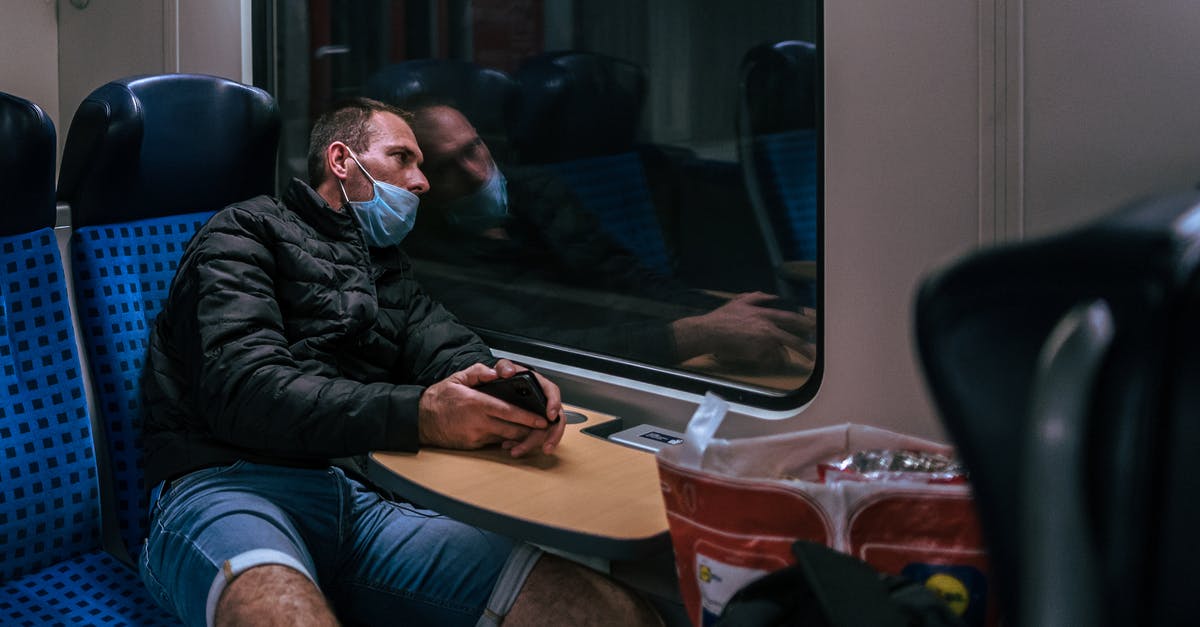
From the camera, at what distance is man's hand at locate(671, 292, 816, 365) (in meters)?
1.85

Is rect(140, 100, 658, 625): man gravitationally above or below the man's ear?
below

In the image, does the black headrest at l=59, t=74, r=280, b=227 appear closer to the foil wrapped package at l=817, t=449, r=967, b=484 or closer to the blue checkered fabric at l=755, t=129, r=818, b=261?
the blue checkered fabric at l=755, t=129, r=818, b=261

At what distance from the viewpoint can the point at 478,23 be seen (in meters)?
2.41

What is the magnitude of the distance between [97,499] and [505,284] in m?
0.92

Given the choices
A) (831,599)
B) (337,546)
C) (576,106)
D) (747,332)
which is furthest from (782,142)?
(831,599)

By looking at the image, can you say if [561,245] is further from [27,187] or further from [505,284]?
[27,187]

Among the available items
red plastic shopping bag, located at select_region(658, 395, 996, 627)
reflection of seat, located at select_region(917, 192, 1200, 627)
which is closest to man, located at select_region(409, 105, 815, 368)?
red plastic shopping bag, located at select_region(658, 395, 996, 627)

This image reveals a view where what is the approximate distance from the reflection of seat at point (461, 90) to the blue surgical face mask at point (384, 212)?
0.28 meters

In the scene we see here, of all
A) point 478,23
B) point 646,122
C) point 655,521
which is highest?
point 478,23

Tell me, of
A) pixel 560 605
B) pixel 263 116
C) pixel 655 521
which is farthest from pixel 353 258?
pixel 655 521

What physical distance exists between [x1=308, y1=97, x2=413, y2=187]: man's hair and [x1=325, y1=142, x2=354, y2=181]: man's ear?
0.02 meters

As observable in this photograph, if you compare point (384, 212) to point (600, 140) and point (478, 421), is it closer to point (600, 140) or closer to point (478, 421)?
point (600, 140)

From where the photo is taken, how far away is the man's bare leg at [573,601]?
5.50ft

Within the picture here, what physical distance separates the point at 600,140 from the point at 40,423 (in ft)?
3.70
